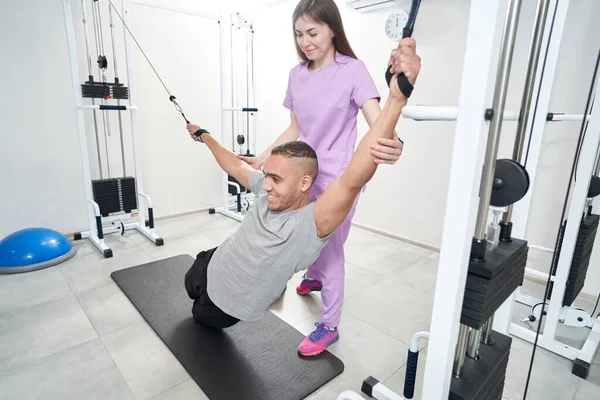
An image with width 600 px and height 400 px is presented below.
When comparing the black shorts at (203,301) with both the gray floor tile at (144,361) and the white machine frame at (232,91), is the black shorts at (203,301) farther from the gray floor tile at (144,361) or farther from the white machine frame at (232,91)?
the white machine frame at (232,91)

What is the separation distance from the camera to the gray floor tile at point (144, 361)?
60.4 inches

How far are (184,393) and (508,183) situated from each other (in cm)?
144

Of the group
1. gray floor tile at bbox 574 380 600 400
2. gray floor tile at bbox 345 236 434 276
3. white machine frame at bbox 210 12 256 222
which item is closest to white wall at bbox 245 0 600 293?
gray floor tile at bbox 345 236 434 276

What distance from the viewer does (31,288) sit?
7.46 ft

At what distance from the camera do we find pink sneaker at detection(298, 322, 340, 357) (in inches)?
67.8

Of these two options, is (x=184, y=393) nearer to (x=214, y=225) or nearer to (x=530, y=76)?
(x=530, y=76)

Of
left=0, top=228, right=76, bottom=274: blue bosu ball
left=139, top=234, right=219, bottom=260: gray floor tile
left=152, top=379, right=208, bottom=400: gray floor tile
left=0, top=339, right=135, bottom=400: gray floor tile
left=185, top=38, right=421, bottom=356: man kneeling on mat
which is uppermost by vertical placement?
left=185, top=38, right=421, bottom=356: man kneeling on mat

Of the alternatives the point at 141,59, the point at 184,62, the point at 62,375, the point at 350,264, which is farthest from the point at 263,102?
the point at 62,375

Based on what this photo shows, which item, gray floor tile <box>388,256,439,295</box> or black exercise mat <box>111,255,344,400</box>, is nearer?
black exercise mat <box>111,255,344,400</box>

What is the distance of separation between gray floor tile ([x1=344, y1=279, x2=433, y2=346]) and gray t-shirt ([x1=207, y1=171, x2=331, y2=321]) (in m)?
0.87

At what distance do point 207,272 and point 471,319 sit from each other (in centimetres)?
121

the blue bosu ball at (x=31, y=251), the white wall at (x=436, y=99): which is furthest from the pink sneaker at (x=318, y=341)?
the blue bosu ball at (x=31, y=251)

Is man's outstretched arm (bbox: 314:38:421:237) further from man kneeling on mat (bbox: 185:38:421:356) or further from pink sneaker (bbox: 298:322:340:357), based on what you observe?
pink sneaker (bbox: 298:322:340:357)

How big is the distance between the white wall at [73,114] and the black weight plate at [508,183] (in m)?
3.24
